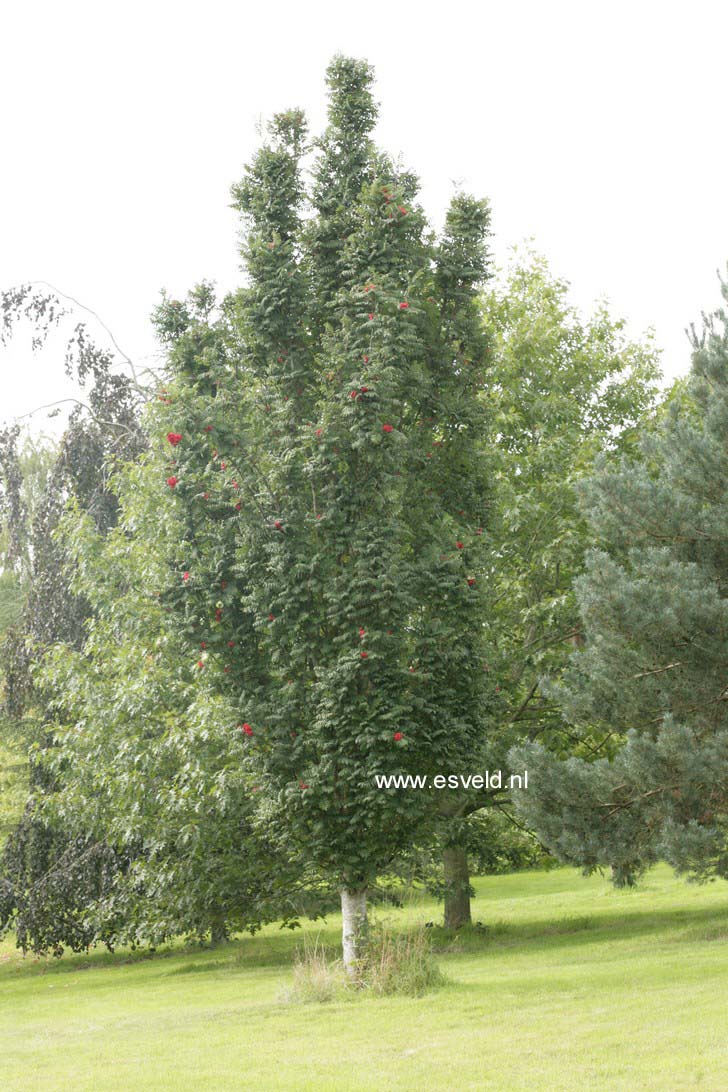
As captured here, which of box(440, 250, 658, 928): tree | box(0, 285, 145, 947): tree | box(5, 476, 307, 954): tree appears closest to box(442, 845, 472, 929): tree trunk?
box(440, 250, 658, 928): tree

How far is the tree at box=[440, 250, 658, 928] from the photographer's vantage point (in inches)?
624

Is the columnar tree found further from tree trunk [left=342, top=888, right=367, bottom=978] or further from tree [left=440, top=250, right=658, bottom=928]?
tree [left=440, top=250, right=658, bottom=928]

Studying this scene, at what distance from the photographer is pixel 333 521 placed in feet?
36.0

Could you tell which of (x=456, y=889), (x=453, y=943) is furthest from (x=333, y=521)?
(x=456, y=889)

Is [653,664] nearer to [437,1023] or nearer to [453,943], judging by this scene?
[437,1023]

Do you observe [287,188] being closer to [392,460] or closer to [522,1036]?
[392,460]

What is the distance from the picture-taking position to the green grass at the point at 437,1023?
7137 millimetres

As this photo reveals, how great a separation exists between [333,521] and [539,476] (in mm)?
7204

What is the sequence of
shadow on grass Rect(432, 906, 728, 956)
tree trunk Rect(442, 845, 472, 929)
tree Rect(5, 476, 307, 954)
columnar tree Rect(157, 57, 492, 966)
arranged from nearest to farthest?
columnar tree Rect(157, 57, 492, 966) < tree Rect(5, 476, 307, 954) < shadow on grass Rect(432, 906, 728, 956) < tree trunk Rect(442, 845, 472, 929)

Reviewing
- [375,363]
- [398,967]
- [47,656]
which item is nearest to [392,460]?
[375,363]

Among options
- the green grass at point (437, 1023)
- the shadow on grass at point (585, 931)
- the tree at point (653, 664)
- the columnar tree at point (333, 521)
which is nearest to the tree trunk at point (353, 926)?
the columnar tree at point (333, 521)

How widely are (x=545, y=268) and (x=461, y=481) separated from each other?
9.48m

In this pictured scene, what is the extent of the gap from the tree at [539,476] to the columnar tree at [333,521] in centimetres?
230

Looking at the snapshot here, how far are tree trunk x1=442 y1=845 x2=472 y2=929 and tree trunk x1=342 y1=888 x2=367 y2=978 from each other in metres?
5.38
